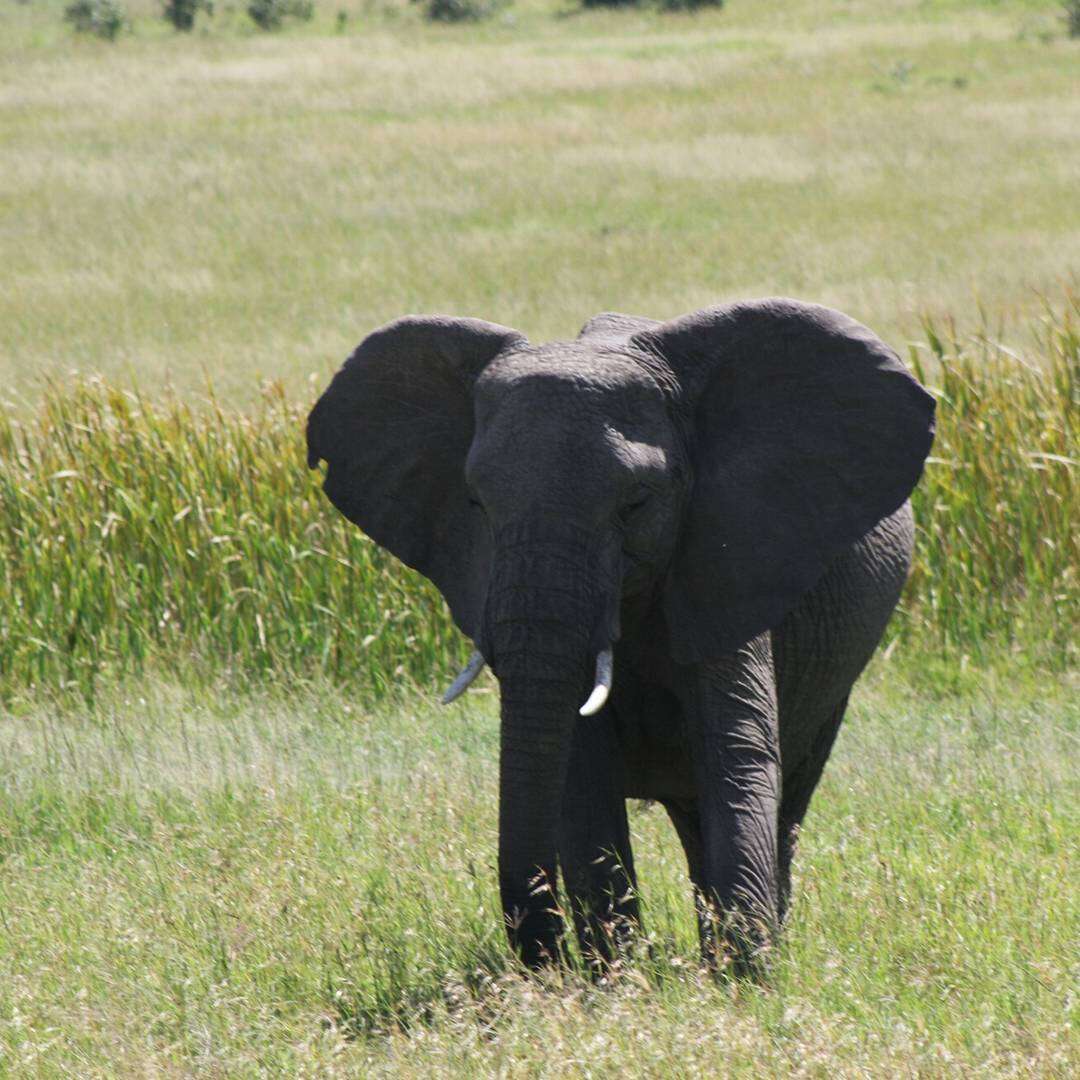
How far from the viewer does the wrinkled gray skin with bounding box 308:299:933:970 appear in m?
4.26

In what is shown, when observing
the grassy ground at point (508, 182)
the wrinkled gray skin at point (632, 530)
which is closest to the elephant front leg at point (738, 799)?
the wrinkled gray skin at point (632, 530)

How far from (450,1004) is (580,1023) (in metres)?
0.74

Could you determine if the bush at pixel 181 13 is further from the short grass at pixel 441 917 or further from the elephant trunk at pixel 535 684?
the elephant trunk at pixel 535 684

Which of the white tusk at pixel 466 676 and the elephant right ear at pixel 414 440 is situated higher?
the elephant right ear at pixel 414 440

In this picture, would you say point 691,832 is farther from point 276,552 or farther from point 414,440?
point 276,552

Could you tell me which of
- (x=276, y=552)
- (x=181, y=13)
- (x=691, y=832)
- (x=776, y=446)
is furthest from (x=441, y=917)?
(x=181, y=13)

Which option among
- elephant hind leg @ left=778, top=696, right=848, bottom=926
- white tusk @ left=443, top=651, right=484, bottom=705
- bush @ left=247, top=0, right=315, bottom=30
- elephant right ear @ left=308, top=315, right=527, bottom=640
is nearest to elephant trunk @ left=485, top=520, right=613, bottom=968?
white tusk @ left=443, top=651, right=484, bottom=705

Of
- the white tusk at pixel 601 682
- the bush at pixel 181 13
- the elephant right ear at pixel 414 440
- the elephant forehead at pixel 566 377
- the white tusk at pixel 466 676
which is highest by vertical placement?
the bush at pixel 181 13

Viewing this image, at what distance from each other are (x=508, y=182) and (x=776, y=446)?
2864cm

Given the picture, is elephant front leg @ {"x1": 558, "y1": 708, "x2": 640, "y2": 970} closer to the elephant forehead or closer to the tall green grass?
the elephant forehead

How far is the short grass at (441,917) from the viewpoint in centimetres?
438

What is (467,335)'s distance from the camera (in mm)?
4863

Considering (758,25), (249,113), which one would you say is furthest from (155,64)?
(758,25)

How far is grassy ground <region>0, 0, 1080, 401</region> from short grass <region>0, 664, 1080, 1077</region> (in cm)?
703
